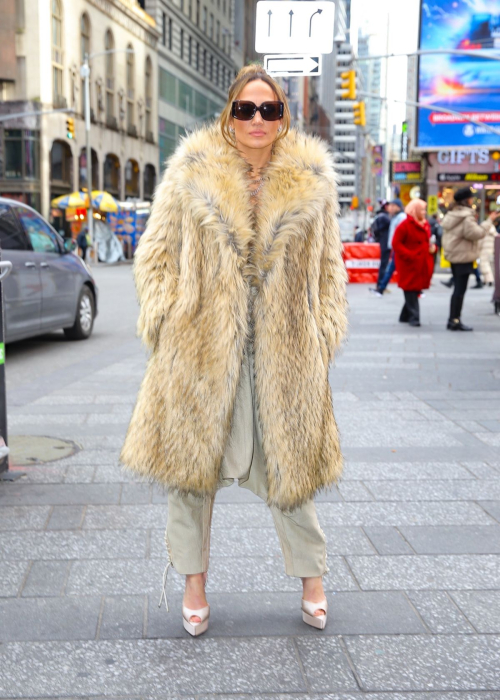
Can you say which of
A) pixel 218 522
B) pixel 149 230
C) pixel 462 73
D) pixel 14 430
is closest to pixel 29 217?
pixel 14 430

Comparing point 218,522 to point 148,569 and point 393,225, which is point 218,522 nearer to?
point 148,569

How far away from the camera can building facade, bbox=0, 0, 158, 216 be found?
4053cm

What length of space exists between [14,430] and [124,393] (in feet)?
4.79

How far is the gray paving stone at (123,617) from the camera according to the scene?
280 cm

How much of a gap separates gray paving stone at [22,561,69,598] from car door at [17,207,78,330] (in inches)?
270

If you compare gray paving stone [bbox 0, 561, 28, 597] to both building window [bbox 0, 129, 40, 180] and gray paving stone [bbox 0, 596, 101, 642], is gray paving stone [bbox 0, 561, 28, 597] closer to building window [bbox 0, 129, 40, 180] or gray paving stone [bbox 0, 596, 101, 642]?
gray paving stone [bbox 0, 596, 101, 642]

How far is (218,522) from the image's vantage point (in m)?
3.94

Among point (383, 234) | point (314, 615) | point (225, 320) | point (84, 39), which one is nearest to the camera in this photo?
point (225, 320)

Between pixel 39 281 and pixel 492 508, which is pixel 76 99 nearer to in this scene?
pixel 39 281

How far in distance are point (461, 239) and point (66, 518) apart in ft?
27.7

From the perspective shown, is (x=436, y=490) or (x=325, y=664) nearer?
(x=325, y=664)

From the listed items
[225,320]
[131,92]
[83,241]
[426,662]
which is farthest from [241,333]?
[131,92]

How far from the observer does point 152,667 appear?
102 inches

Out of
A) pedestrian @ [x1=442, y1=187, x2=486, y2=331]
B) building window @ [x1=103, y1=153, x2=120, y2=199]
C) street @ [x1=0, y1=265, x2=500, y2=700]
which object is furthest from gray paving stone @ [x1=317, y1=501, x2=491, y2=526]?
building window @ [x1=103, y1=153, x2=120, y2=199]
